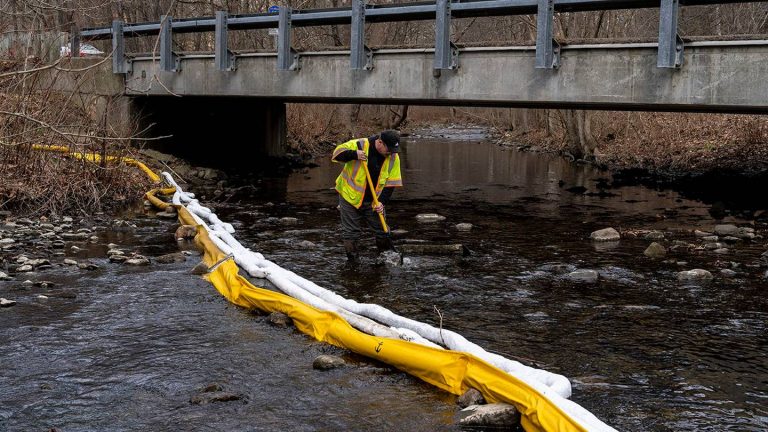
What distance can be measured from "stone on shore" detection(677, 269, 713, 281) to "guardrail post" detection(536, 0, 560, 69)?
4727 millimetres

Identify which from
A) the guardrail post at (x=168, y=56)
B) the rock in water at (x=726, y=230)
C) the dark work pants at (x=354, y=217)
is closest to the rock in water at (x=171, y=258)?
the dark work pants at (x=354, y=217)

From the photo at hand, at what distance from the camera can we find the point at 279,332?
24.9ft

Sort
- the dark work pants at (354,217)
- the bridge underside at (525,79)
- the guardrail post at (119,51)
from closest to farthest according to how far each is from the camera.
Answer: the dark work pants at (354,217) < the bridge underside at (525,79) < the guardrail post at (119,51)

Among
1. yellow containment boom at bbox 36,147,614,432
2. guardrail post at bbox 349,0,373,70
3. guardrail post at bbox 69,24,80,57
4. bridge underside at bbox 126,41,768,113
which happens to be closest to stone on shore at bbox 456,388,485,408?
yellow containment boom at bbox 36,147,614,432

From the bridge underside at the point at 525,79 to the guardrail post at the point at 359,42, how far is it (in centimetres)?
17

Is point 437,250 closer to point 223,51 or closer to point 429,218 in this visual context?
point 429,218

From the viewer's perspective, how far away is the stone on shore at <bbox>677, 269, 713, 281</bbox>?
996 cm

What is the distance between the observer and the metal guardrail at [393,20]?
12402 mm

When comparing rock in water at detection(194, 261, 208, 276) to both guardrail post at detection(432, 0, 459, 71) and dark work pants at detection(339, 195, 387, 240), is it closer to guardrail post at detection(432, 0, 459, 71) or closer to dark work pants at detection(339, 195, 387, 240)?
dark work pants at detection(339, 195, 387, 240)

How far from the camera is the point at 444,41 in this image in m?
14.6

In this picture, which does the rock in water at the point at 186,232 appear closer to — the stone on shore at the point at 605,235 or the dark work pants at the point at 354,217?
the dark work pants at the point at 354,217

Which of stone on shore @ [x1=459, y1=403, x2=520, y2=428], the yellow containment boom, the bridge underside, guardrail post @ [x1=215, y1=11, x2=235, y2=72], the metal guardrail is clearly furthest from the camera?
guardrail post @ [x1=215, y1=11, x2=235, y2=72]

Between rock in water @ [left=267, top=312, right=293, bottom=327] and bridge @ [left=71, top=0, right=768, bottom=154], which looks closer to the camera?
rock in water @ [left=267, top=312, right=293, bottom=327]

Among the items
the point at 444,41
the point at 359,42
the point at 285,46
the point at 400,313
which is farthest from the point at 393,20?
the point at 400,313
